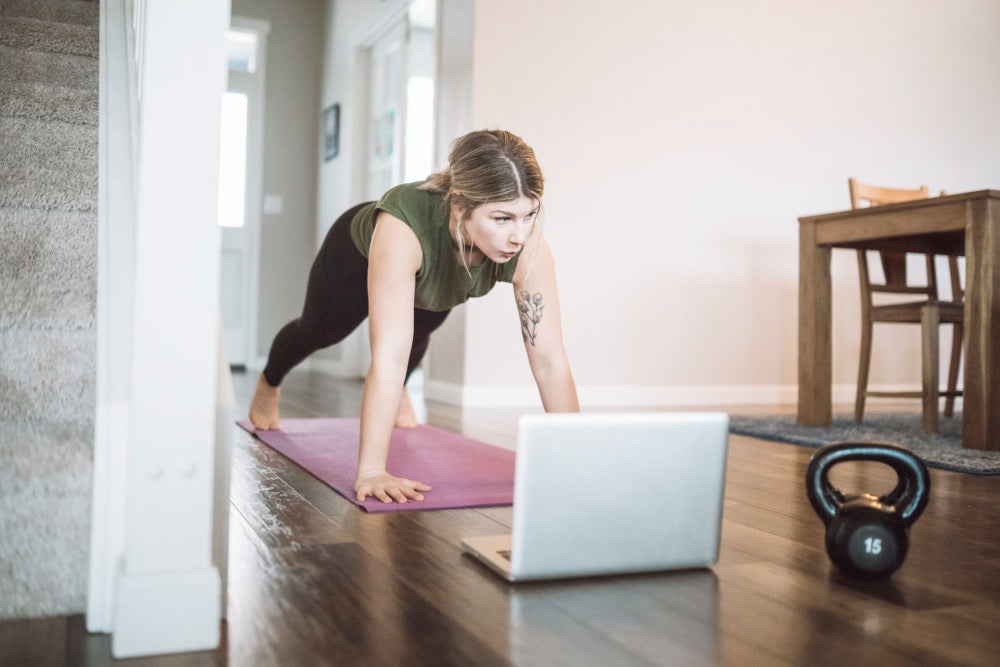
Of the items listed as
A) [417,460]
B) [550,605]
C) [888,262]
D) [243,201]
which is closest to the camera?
[550,605]

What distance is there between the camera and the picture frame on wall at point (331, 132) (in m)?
5.61

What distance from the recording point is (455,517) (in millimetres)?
1443

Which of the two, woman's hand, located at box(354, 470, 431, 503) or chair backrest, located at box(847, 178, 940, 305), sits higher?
chair backrest, located at box(847, 178, 940, 305)

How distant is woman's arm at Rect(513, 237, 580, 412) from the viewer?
64.0 inches

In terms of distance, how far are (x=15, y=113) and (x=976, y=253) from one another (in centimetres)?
252

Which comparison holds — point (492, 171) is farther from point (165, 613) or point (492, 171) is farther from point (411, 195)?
point (165, 613)

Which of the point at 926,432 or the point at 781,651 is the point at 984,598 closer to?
the point at 781,651

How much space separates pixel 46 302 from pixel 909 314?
114 inches

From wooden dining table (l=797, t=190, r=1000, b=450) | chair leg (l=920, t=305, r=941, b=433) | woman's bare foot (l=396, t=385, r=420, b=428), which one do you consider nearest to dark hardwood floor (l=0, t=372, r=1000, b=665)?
woman's bare foot (l=396, t=385, r=420, b=428)

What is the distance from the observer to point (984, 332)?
2.57 m

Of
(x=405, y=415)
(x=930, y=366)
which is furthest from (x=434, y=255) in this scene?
(x=930, y=366)

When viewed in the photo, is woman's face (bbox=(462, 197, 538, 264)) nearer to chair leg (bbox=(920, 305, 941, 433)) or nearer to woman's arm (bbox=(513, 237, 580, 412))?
woman's arm (bbox=(513, 237, 580, 412))

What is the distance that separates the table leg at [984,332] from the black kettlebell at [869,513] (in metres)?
1.65

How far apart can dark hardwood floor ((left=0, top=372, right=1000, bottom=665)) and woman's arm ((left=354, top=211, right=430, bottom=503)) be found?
0.25ft
